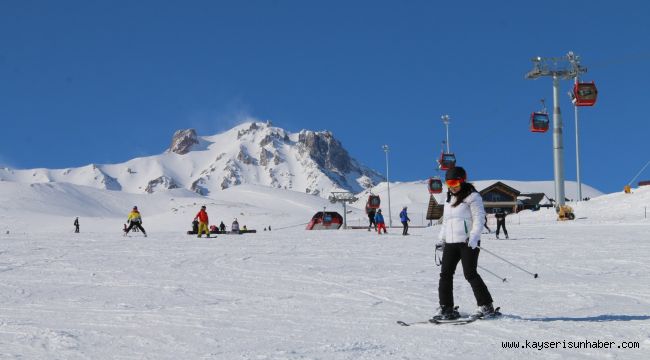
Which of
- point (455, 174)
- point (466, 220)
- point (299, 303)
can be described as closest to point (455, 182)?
point (455, 174)

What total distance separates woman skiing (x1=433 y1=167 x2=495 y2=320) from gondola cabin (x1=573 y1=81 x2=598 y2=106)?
41.8 m

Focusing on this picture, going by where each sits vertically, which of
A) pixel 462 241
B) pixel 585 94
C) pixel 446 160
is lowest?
pixel 462 241

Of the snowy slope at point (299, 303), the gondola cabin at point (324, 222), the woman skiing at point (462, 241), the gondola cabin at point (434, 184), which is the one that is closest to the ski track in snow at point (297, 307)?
the snowy slope at point (299, 303)

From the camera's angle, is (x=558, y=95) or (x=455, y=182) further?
(x=558, y=95)

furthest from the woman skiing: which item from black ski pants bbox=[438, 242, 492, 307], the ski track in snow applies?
the ski track in snow

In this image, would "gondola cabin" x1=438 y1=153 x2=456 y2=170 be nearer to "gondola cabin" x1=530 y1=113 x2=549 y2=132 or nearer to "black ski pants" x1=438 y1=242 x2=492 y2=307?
"gondola cabin" x1=530 y1=113 x2=549 y2=132

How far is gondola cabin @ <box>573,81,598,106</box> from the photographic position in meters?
45.3

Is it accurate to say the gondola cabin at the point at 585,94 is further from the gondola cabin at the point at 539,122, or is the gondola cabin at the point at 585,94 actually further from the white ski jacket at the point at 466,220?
the white ski jacket at the point at 466,220

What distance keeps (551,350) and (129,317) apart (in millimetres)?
4278

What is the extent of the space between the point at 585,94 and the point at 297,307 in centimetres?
4214

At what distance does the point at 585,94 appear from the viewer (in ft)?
149

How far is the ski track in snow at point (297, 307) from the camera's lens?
219 inches

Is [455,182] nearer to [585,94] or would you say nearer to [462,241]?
[462,241]

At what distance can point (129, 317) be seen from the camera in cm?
718
